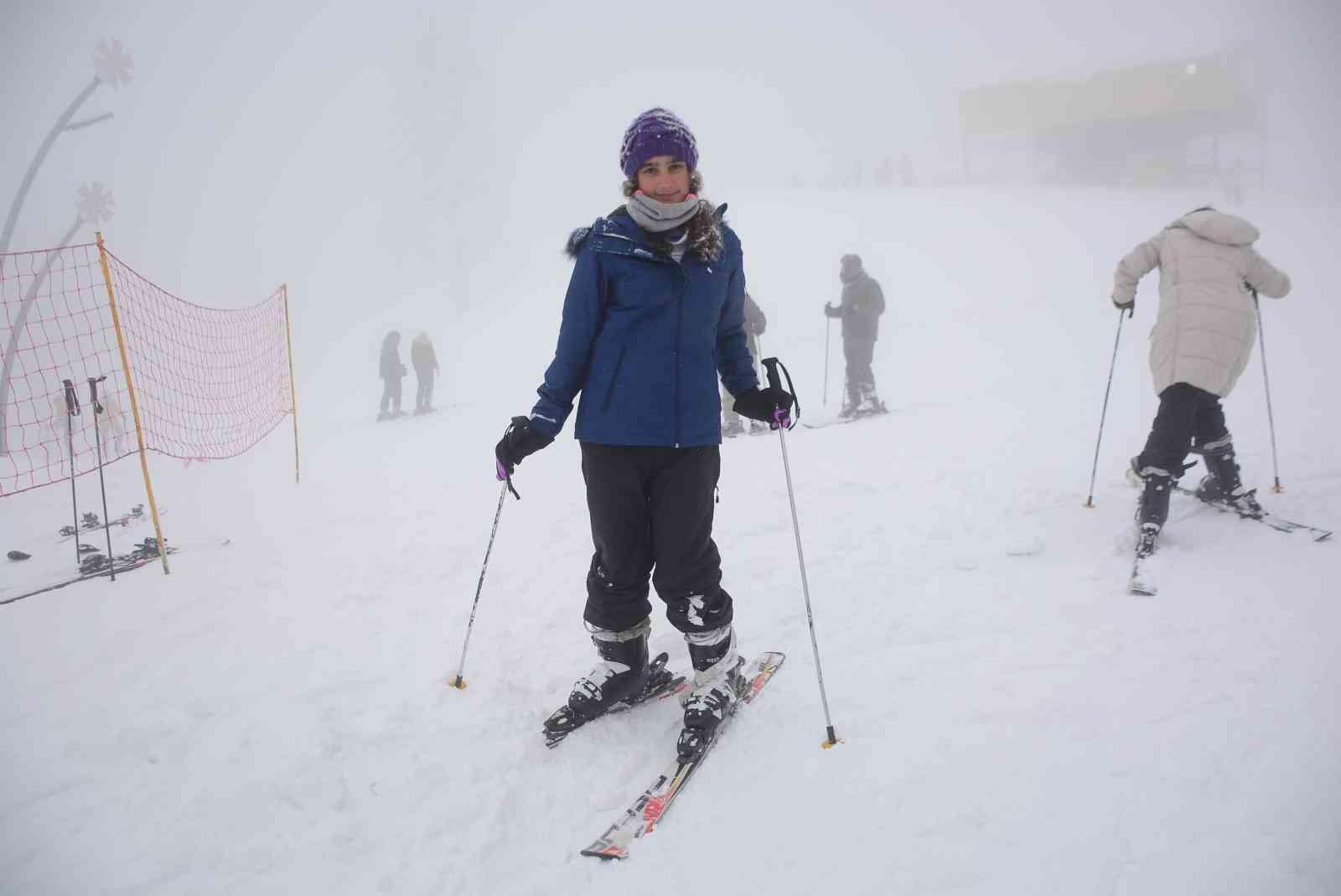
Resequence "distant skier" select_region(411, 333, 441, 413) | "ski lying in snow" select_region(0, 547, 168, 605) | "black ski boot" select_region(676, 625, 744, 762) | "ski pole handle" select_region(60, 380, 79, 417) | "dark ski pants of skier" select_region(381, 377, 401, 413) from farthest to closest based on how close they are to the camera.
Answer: "distant skier" select_region(411, 333, 441, 413), "dark ski pants of skier" select_region(381, 377, 401, 413), "ski pole handle" select_region(60, 380, 79, 417), "ski lying in snow" select_region(0, 547, 168, 605), "black ski boot" select_region(676, 625, 744, 762)

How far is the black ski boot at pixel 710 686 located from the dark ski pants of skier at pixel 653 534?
80 millimetres

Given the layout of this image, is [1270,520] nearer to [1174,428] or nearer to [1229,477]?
[1229,477]

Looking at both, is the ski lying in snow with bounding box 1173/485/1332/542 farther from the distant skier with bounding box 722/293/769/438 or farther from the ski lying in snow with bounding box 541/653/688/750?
the distant skier with bounding box 722/293/769/438

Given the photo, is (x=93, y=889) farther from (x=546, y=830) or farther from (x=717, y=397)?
(x=717, y=397)

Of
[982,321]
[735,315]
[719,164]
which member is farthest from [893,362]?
[719,164]

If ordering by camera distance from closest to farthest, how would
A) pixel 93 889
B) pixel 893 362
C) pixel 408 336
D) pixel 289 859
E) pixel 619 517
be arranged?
pixel 93 889
pixel 289 859
pixel 619 517
pixel 893 362
pixel 408 336

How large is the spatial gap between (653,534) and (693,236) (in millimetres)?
1132

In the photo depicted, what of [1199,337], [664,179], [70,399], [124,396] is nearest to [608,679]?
[664,179]

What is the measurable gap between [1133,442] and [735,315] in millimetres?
5833

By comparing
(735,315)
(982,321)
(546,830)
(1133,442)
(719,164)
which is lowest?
(546,830)

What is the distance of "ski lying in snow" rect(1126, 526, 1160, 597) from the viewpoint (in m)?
3.35

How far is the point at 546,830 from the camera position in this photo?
2104 millimetres

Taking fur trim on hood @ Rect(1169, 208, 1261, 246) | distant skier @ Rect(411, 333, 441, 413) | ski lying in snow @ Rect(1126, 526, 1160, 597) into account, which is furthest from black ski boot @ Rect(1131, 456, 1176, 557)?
distant skier @ Rect(411, 333, 441, 413)

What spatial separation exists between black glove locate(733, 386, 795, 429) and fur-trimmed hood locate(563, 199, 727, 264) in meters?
0.63
